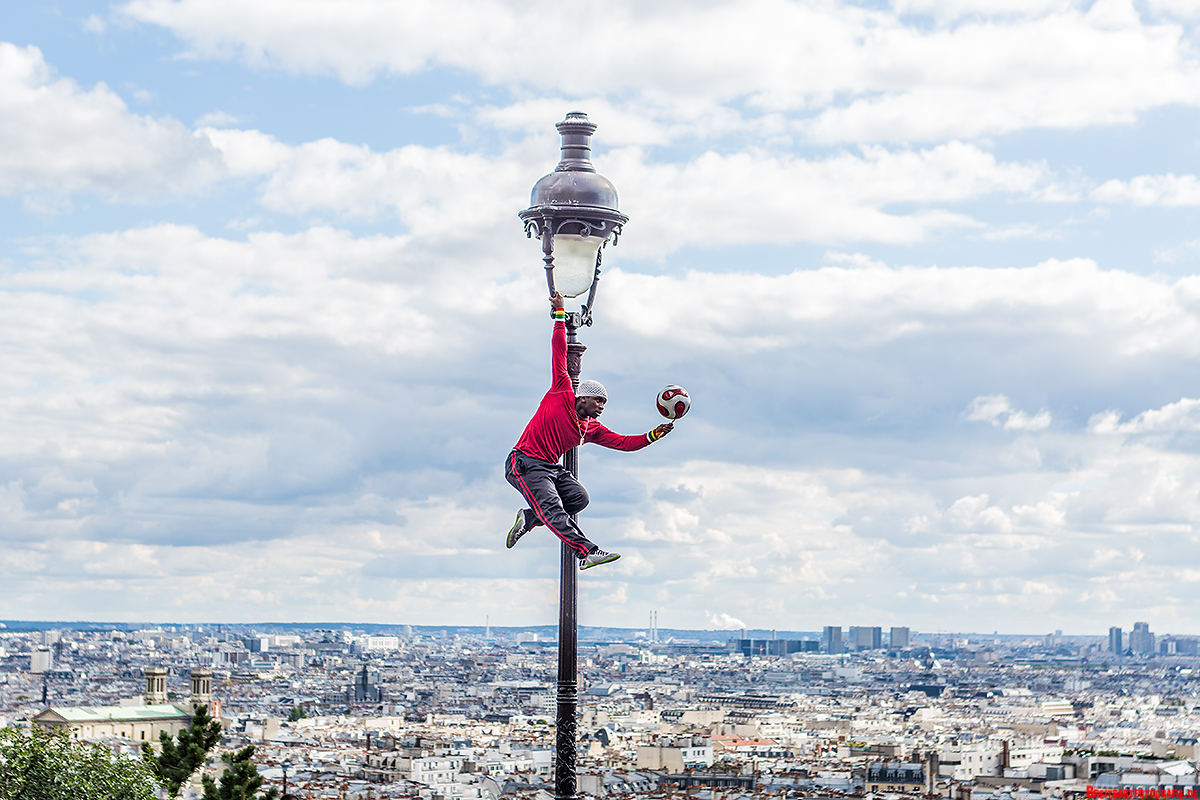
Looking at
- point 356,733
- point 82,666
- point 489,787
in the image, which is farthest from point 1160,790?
point 82,666

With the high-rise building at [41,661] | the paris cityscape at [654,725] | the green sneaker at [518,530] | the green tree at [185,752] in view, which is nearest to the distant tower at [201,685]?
the paris cityscape at [654,725]

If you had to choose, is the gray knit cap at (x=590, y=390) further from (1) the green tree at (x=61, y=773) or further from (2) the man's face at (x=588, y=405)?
(1) the green tree at (x=61, y=773)

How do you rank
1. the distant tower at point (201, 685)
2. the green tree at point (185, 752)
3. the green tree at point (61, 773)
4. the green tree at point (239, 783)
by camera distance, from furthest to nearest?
the distant tower at point (201, 685) < the green tree at point (185, 752) < the green tree at point (239, 783) < the green tree at point (61, 773)

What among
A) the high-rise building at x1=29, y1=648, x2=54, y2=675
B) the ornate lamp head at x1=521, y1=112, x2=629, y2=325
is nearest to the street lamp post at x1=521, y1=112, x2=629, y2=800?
the ornate lamp head at x1=521, y1=112, x2=629, y2=325

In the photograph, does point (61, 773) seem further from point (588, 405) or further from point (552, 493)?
point (588, 405)

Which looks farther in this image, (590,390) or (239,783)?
(239,783)

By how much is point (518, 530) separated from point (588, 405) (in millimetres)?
783

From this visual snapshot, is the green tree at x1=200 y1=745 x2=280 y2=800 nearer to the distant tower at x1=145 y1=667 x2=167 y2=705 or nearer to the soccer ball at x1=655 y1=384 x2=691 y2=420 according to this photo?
the soccer ball at x1=655 y1=384 x2=691 y2=420

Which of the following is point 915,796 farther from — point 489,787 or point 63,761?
point 63,761

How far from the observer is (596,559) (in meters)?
7.70

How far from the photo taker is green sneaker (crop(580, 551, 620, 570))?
25.2 ft

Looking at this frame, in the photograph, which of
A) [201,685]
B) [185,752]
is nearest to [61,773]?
[185,752]

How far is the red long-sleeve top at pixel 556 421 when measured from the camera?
7902 mm

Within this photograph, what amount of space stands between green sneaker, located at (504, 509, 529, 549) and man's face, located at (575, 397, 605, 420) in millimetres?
630
